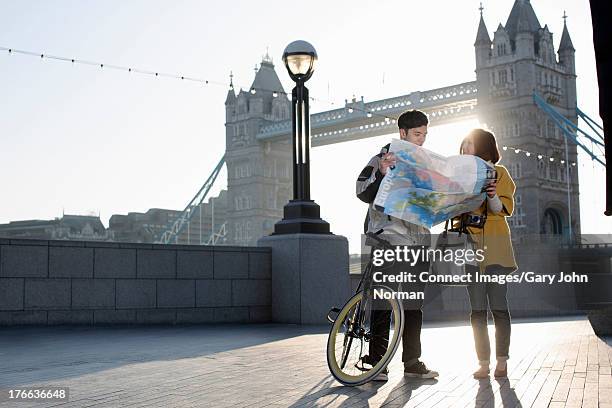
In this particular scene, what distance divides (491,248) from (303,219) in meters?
4.69

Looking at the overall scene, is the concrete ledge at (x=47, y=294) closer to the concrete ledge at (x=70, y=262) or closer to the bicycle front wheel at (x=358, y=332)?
the concrete ledge at (x=70, y=262)

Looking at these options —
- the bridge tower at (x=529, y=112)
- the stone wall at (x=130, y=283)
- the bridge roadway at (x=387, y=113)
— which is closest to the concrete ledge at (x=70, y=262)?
the stone wall at (x=130, y=283)

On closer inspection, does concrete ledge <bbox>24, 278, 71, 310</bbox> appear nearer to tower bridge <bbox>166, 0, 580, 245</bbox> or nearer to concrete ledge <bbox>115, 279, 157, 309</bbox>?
concrete ledge <bbox>115, 279, 157, 309</bbox>

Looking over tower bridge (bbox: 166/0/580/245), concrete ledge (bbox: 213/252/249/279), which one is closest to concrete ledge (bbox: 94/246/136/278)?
concrete ledge (bbox: 213/252/249/279)

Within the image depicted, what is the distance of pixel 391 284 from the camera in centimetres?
388

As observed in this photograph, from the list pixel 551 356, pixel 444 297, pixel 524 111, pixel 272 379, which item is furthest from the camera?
pixel 524 111

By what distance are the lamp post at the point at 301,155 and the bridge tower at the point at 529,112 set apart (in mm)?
45493

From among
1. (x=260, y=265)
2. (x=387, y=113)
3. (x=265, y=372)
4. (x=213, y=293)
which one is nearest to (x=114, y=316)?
(x=213, y=293)

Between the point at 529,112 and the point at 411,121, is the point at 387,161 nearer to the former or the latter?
the point at 411,121

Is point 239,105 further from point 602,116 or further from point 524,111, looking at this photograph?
point 602,116

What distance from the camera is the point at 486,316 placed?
4.02 m

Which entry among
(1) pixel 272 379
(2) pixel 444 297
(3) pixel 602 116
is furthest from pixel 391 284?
(2) pixel 444 297

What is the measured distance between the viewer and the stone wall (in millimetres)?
7363

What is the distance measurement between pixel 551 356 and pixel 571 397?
1.58 metres
